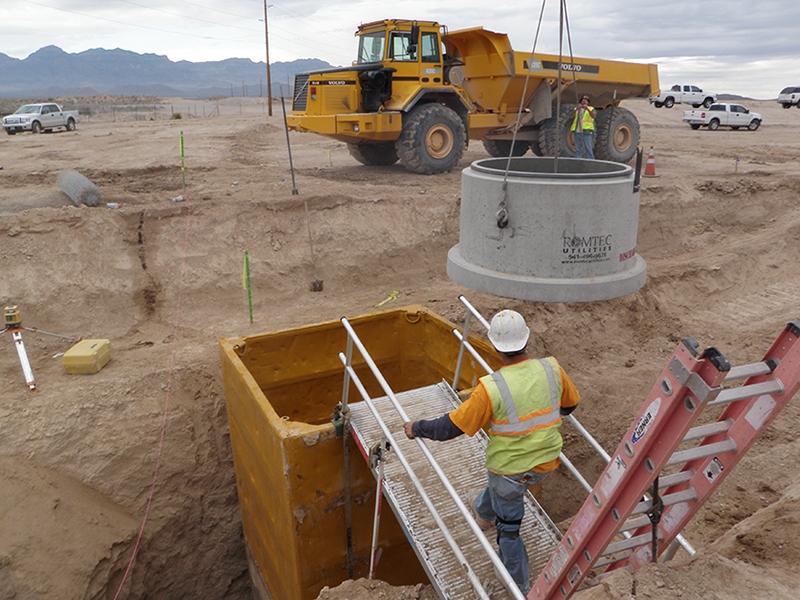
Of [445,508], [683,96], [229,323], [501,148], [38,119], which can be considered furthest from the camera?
[683,96]

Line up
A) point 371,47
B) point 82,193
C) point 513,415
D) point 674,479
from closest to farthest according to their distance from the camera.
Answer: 1. point 674,479
2. point 513,415
3. point 82,193
4. point 371,47

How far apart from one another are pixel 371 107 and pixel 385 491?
10.3 m

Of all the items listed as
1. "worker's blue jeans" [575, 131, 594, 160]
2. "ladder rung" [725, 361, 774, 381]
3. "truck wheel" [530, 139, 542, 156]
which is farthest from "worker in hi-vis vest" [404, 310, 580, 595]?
"truck wheel" [530, 139, 542, 156]

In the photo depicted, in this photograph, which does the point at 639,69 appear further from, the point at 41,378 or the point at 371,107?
the point at 41,378

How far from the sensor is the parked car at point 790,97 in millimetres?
39969

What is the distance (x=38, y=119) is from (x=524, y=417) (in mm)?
30171

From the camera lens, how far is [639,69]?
632 inches

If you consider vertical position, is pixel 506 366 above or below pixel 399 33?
below

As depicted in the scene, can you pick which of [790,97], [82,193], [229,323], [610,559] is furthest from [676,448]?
[790,97]

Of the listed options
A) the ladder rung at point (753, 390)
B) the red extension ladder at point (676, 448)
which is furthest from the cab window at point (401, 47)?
the ladder rung at point (753, 390)

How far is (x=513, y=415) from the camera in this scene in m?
3.44

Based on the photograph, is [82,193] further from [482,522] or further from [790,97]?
[790,97]

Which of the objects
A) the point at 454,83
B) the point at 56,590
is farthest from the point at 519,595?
the point at 454,83

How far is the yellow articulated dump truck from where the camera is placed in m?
13.0
